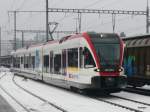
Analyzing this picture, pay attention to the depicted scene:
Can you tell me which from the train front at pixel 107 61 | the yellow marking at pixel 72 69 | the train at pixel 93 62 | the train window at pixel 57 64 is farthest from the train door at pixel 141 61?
the train window at pixel 57 64

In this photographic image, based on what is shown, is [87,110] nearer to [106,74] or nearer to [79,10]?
[106,74]

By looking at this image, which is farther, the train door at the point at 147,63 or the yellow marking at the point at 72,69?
the train door at the point at 147,63

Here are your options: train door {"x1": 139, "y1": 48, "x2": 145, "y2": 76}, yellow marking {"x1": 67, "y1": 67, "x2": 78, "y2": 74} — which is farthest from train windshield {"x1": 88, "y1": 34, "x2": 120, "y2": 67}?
train door {"x1": 139, "y1": 48, "x2": 145, "y2": 76}

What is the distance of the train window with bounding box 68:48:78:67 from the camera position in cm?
2077

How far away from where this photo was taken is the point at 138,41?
23.8 m

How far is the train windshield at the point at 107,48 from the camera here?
1933 centimetres

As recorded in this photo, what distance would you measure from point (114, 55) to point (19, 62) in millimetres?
25341

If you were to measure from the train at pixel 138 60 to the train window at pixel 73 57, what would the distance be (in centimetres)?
377

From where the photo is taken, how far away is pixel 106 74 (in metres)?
19.1

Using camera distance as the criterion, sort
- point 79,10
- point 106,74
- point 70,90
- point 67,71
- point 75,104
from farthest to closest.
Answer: point 79,10, point 70,90, point 67,71, point 106,74, point 75,104

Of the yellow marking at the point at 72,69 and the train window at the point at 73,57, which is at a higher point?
the train window at the point at 73,57

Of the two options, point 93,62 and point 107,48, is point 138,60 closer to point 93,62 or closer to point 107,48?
point 107,48

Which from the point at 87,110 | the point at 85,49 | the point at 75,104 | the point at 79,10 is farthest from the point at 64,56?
the point at 79,10

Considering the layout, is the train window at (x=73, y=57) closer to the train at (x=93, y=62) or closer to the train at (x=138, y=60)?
the train at (x=93, y=62)
